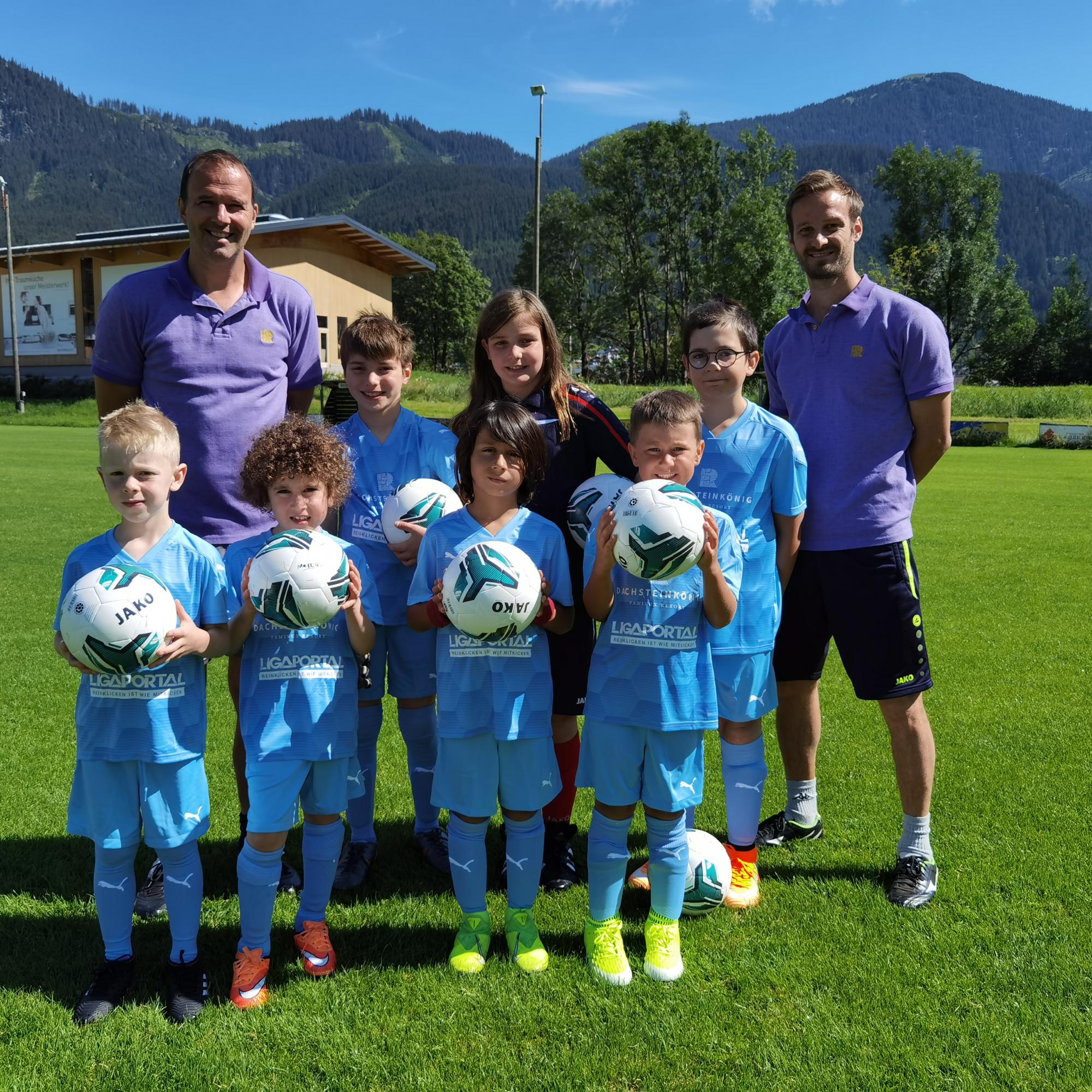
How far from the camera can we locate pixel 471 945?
3.09 metres

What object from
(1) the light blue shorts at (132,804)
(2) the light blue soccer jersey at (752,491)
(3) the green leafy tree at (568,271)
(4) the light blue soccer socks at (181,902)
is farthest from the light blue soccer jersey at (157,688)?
(3) the green leafy tree at (568,271)

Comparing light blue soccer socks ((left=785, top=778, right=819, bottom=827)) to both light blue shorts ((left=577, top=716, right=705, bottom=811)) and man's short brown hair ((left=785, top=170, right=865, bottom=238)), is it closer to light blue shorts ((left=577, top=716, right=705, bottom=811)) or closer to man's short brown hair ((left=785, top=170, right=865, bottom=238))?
light blue shorts ((left=577, top=716, right=705, bottom=811))

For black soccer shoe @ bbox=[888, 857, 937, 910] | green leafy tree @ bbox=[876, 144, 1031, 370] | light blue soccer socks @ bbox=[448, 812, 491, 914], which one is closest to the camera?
light blue soccer socks @ bbox=[448, 812, 491, 914]

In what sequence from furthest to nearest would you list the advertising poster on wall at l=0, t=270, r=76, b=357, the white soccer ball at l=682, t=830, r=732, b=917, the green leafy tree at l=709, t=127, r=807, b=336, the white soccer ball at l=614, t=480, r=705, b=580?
1. the green leafy tree at l=709, t=127, r=807, b=336
2. the advertising poster on wall at l=0, t=270, r=76, b=357
3. the white soccer ball at l=682, t=830, r=732, b=917
4. the white soccer ball at l=614, t=480, r=705, b=580

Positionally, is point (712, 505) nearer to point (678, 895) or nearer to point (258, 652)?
point (678, 895)

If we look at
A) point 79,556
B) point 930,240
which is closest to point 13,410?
point 79,556

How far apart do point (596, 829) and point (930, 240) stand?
230ft

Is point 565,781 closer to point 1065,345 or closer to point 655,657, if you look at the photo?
point 655,657

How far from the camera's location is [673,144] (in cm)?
5988

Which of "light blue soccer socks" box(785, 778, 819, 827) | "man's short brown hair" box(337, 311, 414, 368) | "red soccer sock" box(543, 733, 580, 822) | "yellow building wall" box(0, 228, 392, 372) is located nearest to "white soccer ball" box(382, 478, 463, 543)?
"man's short brown hair" box(337, 311, 414, 368)

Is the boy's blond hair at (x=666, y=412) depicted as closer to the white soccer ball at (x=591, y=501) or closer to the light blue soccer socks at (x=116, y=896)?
the white soccer ball at (x=591, y=501)

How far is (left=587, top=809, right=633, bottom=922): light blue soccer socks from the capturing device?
3068 mm

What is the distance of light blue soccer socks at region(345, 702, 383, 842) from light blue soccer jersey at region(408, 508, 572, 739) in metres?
0.72

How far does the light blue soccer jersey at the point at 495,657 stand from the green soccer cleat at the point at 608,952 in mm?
685
